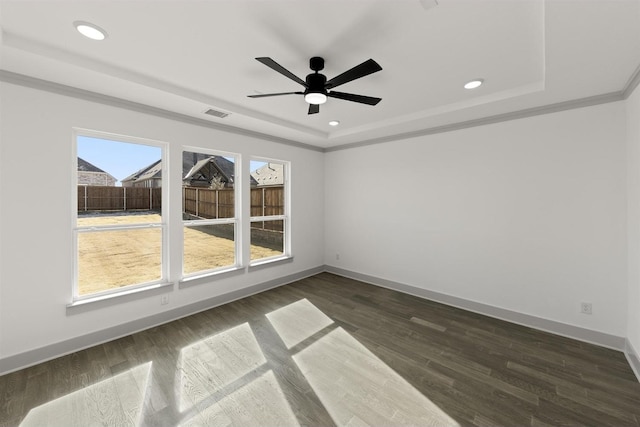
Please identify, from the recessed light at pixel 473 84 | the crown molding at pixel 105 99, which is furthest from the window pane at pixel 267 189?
the recessed light at pixel 473 84

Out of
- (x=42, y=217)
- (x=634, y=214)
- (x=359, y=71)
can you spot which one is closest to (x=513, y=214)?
(x=634, y=214)

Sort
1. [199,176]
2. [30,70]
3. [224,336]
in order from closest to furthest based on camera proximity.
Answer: [30,70] < [224,336] < [199,176]

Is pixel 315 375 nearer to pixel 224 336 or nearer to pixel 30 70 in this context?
pixel 224 336

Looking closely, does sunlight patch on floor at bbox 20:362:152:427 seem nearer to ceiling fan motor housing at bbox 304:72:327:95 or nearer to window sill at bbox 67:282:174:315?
window sill at bbox 67:282:174:315

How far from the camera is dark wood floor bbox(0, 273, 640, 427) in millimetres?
1793

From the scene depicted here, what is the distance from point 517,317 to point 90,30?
16.7ft

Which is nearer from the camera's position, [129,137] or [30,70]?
[30,70]

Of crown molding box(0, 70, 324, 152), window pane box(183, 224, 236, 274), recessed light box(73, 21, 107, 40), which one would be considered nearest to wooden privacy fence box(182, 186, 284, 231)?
window pane box(183, 224, 236, 274)

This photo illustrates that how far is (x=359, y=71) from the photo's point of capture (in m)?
1.84

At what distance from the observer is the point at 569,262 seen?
2.87 m

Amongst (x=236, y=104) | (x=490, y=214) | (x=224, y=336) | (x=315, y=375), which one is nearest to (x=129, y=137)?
(x=236, y=104)

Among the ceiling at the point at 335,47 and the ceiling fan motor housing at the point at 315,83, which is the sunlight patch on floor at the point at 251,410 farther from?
the ceiling at the point at 335,47

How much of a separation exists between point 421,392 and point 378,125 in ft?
11.0

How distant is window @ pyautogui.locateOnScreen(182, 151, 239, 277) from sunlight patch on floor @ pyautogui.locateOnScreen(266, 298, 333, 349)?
3.86 ft
